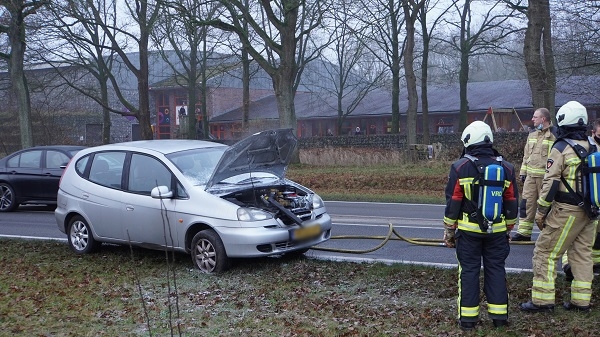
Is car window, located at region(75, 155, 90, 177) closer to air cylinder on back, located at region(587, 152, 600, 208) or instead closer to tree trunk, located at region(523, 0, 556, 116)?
air cylinder on back, located at region(587, 152, 600, 208)

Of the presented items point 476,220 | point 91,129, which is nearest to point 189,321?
point 476,220

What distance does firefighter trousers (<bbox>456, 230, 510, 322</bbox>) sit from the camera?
5988 mm

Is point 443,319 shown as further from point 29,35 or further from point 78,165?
point 29,35

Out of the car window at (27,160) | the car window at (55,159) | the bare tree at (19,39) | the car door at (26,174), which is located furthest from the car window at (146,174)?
the bare tree at (19,39)

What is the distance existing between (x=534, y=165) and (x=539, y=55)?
36.0 ft

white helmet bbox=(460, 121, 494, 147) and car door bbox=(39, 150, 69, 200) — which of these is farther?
car door bbox=(39, 150, 69, 200)

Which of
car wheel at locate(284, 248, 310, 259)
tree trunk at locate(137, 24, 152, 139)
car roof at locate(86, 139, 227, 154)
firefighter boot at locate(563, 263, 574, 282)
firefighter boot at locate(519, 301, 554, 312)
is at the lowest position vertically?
car wheel at locate(284, 248, 310, 259)

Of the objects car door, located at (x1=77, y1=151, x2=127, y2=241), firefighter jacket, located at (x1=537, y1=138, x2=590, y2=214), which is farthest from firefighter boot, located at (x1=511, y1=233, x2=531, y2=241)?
car door, located at (x1=77, y1=151, x2=127, y2=241)

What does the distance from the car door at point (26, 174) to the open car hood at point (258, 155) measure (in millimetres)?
8373

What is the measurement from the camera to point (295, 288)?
25.7ft

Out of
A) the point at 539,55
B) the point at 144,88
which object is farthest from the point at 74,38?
the point at 539,55

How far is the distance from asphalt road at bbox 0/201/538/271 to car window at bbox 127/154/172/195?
2333mm

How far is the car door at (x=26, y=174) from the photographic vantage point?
1600 cm

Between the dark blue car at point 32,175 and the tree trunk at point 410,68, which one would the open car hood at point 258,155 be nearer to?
the dark blue car at point 32,175
